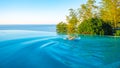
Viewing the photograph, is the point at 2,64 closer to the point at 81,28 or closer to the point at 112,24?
the point at 81,28

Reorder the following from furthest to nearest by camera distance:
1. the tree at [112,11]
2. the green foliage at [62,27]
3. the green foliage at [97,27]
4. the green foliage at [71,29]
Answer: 1. the green foliage at [62,27]
2. the green foliage at [71,29]
3. the tree at [112,11]
4. the green foliage at [97,27]

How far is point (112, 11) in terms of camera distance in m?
33.7

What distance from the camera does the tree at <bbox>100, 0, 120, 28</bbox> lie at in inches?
1324

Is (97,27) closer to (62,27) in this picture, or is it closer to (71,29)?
(71,29)

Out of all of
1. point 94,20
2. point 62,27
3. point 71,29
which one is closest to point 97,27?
point 94,20

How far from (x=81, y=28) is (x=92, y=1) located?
6.88 meters

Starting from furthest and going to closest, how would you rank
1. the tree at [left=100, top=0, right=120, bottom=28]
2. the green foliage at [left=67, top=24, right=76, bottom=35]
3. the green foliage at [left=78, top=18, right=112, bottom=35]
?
the green foliage at [left=67, top=24, right=76, bottom=35], the tree at [left=100, top=0, right=120, bottom=28], the green foliage at [left=78, top=18, right=112, bottom=35]

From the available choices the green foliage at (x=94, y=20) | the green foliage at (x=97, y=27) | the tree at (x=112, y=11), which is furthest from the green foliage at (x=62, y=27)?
the tree at (x=112, y=11)

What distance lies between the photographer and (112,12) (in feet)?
111

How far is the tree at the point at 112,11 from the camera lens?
33625 mm

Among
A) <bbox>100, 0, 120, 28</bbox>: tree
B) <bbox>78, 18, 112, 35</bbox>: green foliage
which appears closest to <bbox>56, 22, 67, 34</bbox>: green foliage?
<bbox>78, 18, 112, 35</bbox>: green foliage

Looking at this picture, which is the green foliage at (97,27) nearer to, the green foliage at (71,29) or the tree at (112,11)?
the tree at (112,11)

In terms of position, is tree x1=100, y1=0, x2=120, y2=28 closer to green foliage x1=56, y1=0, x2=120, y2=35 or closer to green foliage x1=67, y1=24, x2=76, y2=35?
green foliage x1=56, y1=0, x2=120, y2=35

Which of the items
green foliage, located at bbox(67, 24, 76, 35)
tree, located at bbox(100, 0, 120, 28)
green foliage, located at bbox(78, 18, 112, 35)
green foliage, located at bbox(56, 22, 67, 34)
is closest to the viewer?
green foliage, located at bbox(78, 18, 112, 35)
